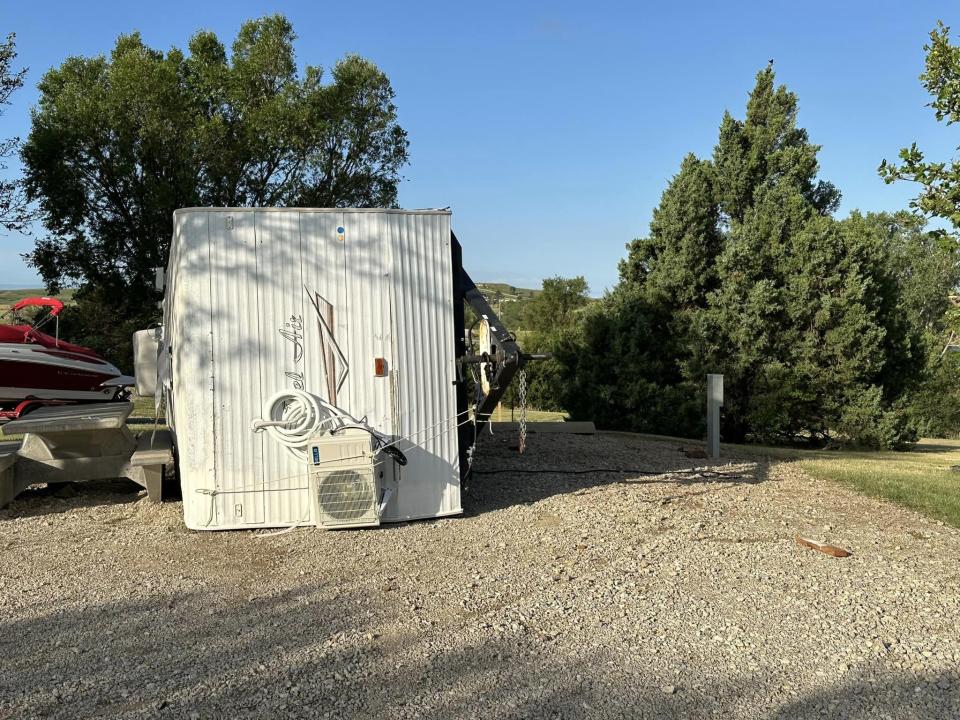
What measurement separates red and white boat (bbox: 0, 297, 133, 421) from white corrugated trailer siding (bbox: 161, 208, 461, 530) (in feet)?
25.2

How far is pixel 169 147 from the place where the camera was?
1745cm

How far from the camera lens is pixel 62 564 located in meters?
5.46

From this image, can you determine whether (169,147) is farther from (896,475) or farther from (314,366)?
(896,475)

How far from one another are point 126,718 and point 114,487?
5365mm

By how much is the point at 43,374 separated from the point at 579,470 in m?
9.04

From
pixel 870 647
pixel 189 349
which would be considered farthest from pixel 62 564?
pixel 870 647

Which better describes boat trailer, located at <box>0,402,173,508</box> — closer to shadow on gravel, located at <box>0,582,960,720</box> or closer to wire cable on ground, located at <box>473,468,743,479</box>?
shadow on gravel, located at <box>0,582,960,720</box>

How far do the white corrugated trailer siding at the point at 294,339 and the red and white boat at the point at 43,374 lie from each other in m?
7.67

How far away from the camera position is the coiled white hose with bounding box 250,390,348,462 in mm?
6227

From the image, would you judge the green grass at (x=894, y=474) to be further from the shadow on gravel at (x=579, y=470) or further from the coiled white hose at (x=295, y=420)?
the coiled white hose at (x=295, y=420)

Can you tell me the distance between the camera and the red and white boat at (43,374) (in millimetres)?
12570

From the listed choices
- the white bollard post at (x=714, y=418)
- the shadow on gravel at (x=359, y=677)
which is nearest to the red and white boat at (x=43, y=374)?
the shadow on gravel at (x=359, y=677)

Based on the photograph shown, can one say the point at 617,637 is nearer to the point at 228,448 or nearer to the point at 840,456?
the point at 228,448

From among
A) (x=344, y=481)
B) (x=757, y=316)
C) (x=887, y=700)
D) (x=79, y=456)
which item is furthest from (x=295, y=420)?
(x=757, y=316)
